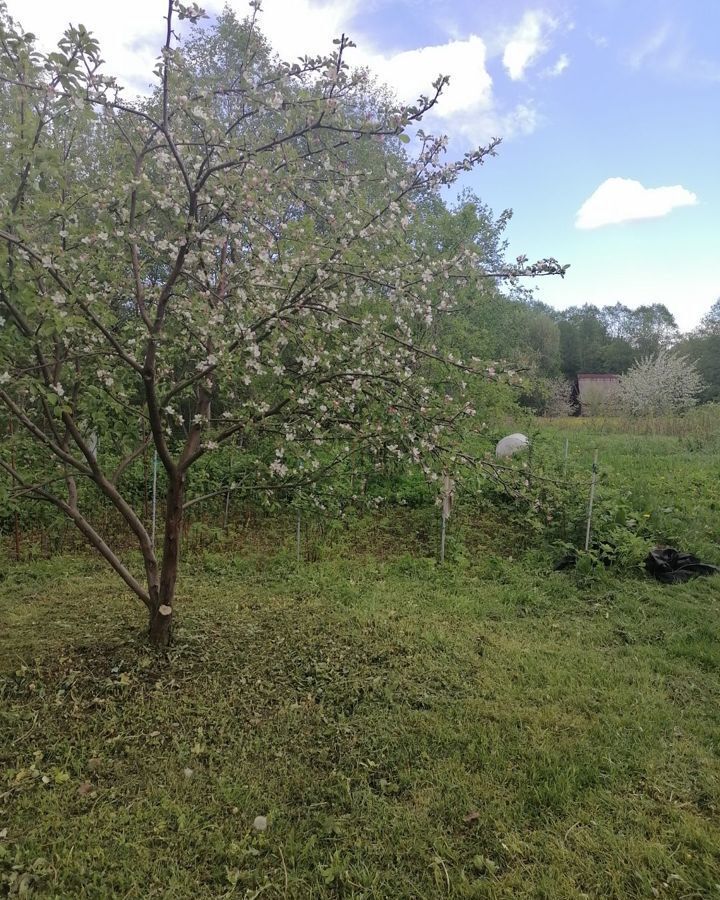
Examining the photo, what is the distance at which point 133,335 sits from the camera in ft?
11.1

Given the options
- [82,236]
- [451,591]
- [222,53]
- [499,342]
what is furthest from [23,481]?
[499,342]

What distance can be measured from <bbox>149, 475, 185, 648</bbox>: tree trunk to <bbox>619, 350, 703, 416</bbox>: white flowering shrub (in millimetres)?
16355

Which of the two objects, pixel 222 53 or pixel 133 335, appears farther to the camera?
pixel 222 53

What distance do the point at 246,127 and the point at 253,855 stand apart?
3238 mm

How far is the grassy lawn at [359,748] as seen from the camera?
1850mm

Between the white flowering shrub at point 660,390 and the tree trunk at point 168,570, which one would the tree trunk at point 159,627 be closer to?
the tree trunk at point 168,570

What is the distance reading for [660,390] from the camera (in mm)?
17969

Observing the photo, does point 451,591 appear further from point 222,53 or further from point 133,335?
point 222,53

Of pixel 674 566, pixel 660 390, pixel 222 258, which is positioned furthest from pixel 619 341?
pixel 222 258

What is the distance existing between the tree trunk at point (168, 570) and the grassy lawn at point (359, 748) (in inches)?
5.0

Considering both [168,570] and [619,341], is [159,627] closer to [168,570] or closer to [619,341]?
[168,570]

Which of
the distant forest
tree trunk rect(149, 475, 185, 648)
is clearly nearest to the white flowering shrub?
the distant forest

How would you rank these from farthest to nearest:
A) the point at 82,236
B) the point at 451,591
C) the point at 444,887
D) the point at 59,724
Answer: the point at 451,591, the point at 59,724, the point at 82,236, the point at 444,887

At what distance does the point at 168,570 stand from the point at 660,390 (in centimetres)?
1871
